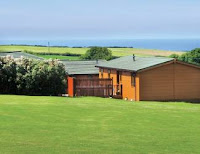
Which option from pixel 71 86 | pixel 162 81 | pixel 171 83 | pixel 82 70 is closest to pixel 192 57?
pixel 82 70

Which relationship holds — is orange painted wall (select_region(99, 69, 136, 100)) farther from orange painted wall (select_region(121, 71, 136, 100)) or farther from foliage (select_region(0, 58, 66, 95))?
foliage (select_region(0, 58, 66, 95))

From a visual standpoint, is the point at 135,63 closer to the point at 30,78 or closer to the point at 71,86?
the point at 71,86

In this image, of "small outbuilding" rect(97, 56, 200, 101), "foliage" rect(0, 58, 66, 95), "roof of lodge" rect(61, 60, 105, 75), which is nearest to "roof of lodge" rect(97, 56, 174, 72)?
"small outbuilding" rect(97, 56, 200, 101)

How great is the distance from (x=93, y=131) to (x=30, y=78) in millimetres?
20460

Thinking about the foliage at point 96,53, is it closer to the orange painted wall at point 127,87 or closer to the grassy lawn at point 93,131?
the orange painted wall at point 127,87

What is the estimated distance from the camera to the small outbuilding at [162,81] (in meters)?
38.2

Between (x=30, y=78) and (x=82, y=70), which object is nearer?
(x=30, y=78)

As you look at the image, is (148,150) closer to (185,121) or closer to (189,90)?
(185,121)

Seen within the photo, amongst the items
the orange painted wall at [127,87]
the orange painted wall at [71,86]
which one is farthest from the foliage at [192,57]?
the orange painted wall at [71,86]

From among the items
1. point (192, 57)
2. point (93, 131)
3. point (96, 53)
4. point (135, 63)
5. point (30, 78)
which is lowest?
point (93, 131)

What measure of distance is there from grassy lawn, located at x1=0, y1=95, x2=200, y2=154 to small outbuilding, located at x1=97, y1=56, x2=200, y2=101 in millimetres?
17043

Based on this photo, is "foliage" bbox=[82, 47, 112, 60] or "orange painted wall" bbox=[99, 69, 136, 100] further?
"foliage" bbox=[82, 47, 112, 60]

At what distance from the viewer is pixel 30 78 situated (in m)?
34.9

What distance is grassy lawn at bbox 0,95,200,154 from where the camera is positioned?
12.4 metres
